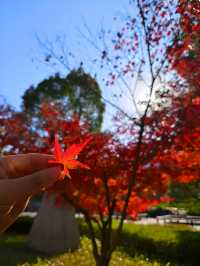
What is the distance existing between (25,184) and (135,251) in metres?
13.6

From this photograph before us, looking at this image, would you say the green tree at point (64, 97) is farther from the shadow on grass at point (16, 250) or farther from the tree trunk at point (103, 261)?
the tree trunk at point (103, 261)

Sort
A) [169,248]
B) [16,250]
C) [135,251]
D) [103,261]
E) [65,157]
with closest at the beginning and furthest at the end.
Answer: [65,157] < [103,261] < [16,250] < [135,251] < [169,248]

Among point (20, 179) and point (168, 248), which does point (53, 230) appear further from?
point (20, 179)

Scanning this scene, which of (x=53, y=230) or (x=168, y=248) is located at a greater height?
(x=53, y=230)

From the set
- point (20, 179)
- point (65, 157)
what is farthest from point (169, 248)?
point (20, 179)

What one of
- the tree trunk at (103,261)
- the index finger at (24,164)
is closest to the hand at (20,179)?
the index finger at (24,164)

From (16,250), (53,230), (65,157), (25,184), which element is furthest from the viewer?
(53,230)

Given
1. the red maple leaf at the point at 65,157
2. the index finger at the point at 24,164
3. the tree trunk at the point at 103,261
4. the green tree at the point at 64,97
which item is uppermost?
the green tree at the point at 64,97

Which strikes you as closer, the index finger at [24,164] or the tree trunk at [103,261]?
the index finger at [24,164]

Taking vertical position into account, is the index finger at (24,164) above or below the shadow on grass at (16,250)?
above

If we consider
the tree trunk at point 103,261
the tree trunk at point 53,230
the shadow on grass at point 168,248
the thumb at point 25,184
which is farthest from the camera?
the tree trunk at point 53,230

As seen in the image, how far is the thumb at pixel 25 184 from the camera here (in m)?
1.07

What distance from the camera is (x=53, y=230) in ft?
47.4

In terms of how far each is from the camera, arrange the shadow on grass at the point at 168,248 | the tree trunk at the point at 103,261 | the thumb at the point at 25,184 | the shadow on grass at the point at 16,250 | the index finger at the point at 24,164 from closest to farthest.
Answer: the thumb at the point at 25,184, the index finger at the point at 24,164, the tree trunk at the point at 103,261, the shadow on grass at the point at 16,250, the shadow on grass at the point at 168,248
